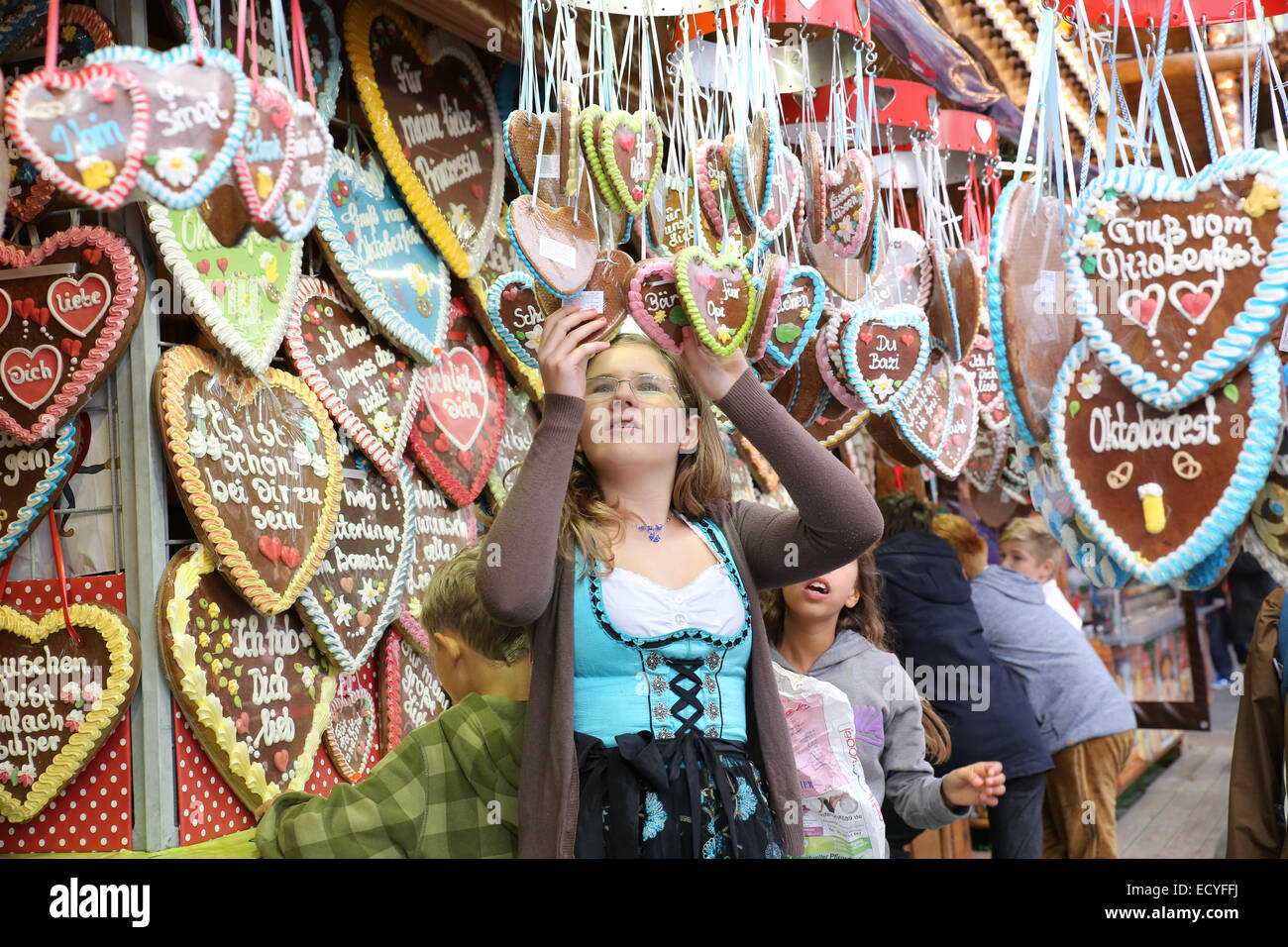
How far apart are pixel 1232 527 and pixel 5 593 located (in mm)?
1883

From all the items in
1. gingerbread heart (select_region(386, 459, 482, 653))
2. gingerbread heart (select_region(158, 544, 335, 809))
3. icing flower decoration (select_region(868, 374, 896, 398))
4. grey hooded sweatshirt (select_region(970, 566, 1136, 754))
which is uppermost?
icing flower decoration (select_region(868, 374, 896, 398))

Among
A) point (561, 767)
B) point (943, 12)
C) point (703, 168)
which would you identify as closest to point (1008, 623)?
point (943, 12)

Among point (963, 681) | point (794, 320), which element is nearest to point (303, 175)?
point (794, 320)

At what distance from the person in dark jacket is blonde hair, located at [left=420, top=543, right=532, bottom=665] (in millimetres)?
1963

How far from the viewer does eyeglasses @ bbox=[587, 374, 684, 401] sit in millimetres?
1602

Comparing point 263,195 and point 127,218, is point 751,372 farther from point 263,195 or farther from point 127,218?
point 127,218

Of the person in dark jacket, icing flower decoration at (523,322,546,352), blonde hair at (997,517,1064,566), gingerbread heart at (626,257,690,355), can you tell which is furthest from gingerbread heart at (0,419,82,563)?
blonde hair at (997,517,1064,566)

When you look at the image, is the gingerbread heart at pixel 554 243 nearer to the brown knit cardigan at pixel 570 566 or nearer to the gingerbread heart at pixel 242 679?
the brown knit cardigan at pixel 570 566

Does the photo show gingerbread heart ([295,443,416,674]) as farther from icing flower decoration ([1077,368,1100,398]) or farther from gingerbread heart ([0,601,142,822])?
icing flower decoration ([1077,368,1100,398])

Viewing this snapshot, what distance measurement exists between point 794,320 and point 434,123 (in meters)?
1.01

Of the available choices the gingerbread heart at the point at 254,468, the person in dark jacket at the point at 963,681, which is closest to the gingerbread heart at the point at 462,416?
the gingerbread heart at the point at 254,468

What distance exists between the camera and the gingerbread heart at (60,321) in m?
1.95
